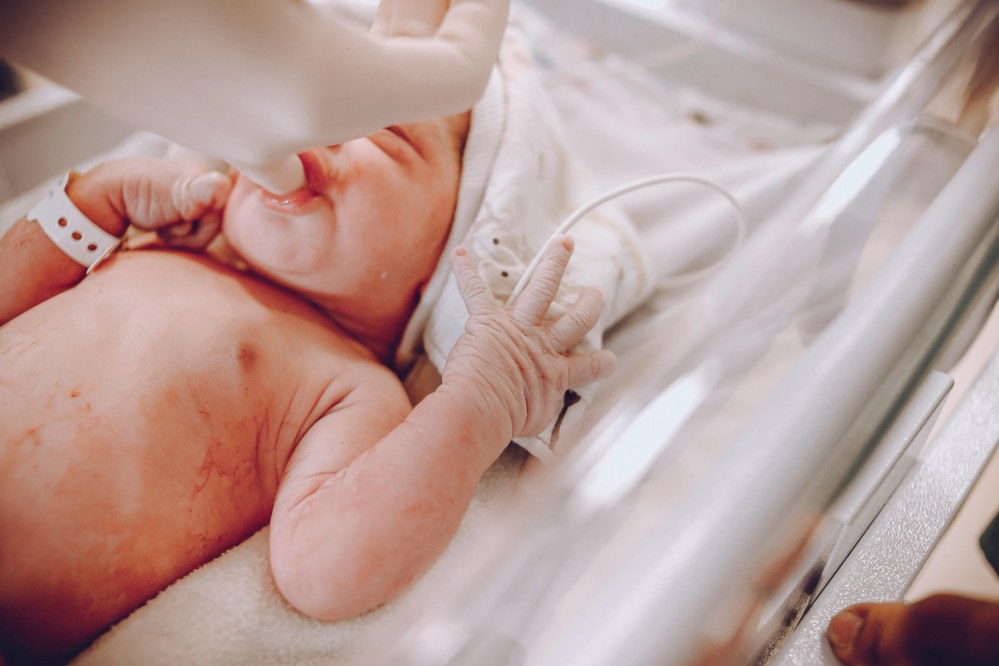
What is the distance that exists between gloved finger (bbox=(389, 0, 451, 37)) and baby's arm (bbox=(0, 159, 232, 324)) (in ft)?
0.97

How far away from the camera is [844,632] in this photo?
448mm

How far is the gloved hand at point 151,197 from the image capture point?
745 millimetres

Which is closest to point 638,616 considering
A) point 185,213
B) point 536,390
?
point 536,390

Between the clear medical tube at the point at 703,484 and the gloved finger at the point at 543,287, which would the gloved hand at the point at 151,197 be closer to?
the gloved finger at the point at 543,287

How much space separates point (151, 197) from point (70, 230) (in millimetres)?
95

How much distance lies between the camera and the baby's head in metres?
0.70

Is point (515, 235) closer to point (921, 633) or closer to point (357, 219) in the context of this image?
point (357, 219)

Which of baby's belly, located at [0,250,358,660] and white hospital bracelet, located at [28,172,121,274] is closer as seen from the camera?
baby's belly, located at [0,250,358,660]

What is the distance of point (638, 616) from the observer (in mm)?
342

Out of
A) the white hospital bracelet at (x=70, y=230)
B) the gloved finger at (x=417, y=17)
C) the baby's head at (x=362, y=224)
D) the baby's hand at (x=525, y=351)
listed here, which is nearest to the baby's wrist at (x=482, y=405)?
the baby's hand at (x=525, y=351)

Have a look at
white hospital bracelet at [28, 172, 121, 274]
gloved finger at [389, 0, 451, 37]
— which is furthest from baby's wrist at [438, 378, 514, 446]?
white hospital bracelet at [28, 172, 121, 274]

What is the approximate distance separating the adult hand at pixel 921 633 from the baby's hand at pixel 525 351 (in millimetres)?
317

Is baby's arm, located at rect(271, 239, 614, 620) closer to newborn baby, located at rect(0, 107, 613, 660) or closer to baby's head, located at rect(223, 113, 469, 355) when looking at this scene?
newborn baby, located at rect(0, 107, 613, 660)

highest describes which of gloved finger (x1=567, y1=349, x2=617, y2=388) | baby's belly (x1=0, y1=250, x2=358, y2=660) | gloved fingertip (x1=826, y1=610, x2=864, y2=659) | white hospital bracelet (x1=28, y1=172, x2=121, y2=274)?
gloved fingertip (x1=826, y1=610, x2=864, y2=659)
